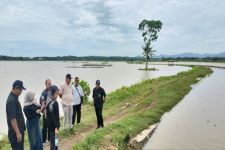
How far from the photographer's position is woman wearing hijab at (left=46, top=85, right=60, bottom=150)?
7.69 m

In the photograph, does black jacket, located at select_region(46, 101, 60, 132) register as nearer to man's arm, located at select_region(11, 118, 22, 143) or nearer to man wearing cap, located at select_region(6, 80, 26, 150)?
man wearing cap, located at select_region(6, 80, 26, 150)

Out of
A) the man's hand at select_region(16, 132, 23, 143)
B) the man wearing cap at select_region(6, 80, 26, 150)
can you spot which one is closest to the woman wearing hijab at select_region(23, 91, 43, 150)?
the man wearing cap at select_region(6, 80, 26, 150)

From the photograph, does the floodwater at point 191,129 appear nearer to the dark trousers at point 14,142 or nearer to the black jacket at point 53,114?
the black jacket at point 53,114

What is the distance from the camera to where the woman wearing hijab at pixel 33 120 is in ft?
24.1

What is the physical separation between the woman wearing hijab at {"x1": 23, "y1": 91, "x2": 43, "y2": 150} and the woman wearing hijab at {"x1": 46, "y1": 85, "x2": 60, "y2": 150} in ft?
1.02

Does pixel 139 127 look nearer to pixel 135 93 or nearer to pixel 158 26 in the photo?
pixel 135 93

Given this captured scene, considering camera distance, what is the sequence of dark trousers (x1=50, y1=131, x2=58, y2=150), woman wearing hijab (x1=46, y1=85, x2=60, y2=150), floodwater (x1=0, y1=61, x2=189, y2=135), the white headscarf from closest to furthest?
1. the white headscarf
2. woman wearing hijab (x1=46, y1=85, x2=60, y2=150)
3. dark trousers (x1=50, y1=131, x2=58, y2=150)
4. floodwater (x1=0, y1=61, x2=189, y2=135)

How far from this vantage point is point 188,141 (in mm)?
11344

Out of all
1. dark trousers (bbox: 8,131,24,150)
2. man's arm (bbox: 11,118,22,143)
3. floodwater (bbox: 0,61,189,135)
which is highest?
man's arm (bbox: 11,118,22,143)

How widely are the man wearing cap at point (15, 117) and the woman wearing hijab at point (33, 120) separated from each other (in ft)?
2.03

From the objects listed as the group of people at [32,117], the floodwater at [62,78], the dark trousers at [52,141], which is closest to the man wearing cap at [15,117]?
the group of people at [32,117]

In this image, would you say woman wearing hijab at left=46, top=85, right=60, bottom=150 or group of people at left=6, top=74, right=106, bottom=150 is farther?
woman wearing hijab at left=46, top=85, right=60, bottom=150

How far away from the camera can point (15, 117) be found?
6543 millimetres

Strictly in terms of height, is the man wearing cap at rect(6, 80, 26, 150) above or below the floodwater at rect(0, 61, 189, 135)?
above
